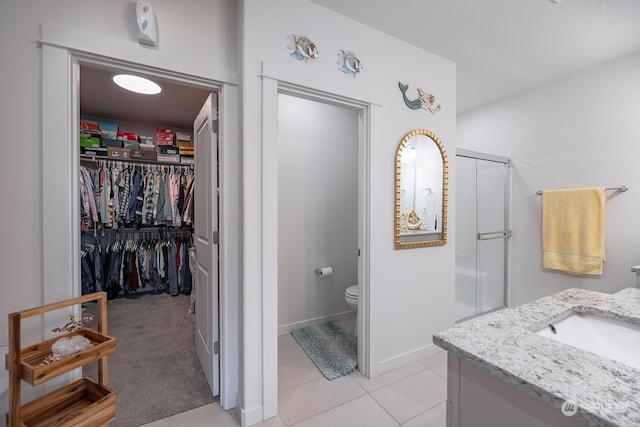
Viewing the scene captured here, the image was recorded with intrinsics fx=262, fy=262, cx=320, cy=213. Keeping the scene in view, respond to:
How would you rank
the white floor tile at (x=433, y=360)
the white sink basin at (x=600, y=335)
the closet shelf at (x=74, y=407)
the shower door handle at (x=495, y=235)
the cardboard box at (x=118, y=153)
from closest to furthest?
the white sink basin at (x=600, y=335)
the closet shelf at (x=74, y=407)
the white floor tile at (x=433, y=360)
the shower door handle at (x=495, y=235)
the cardboard box at (x=118, y=153)

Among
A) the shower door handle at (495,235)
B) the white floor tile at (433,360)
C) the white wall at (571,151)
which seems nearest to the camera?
the white floor tile at (433,360)

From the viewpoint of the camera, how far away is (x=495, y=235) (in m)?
2.94

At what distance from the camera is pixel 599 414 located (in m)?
0.49

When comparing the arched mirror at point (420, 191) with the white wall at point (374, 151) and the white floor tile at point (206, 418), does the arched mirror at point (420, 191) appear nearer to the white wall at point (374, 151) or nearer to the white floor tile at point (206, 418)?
the white wall at point (374, 151)

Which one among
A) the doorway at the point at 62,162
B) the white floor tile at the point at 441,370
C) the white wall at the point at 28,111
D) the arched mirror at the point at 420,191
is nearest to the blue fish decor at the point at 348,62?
the arched mirror at the point at 420,191

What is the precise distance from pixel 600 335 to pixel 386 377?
1333mm

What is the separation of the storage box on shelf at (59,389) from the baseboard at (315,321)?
5.23 ft

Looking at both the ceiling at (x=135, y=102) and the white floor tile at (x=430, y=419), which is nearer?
the white floor tile at (x=430, y=419)

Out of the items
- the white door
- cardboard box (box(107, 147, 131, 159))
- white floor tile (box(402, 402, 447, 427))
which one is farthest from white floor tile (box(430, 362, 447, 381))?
cardboard box (box(107, 147, 131, 159))

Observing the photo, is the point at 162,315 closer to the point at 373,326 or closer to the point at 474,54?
the point at 373,326

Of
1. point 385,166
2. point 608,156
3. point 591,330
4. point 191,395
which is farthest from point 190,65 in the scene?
point 608,156

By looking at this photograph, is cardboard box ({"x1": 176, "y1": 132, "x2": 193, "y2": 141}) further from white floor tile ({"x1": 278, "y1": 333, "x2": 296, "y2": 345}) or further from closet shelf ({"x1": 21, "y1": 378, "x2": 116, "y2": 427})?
closet shelf ({"x1": 21, "y1": 378, "x2": 116, "y2": 427})

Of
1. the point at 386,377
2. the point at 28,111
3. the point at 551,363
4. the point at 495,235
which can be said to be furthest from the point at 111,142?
the point at 495,235

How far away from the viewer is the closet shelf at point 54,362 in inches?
37.5
